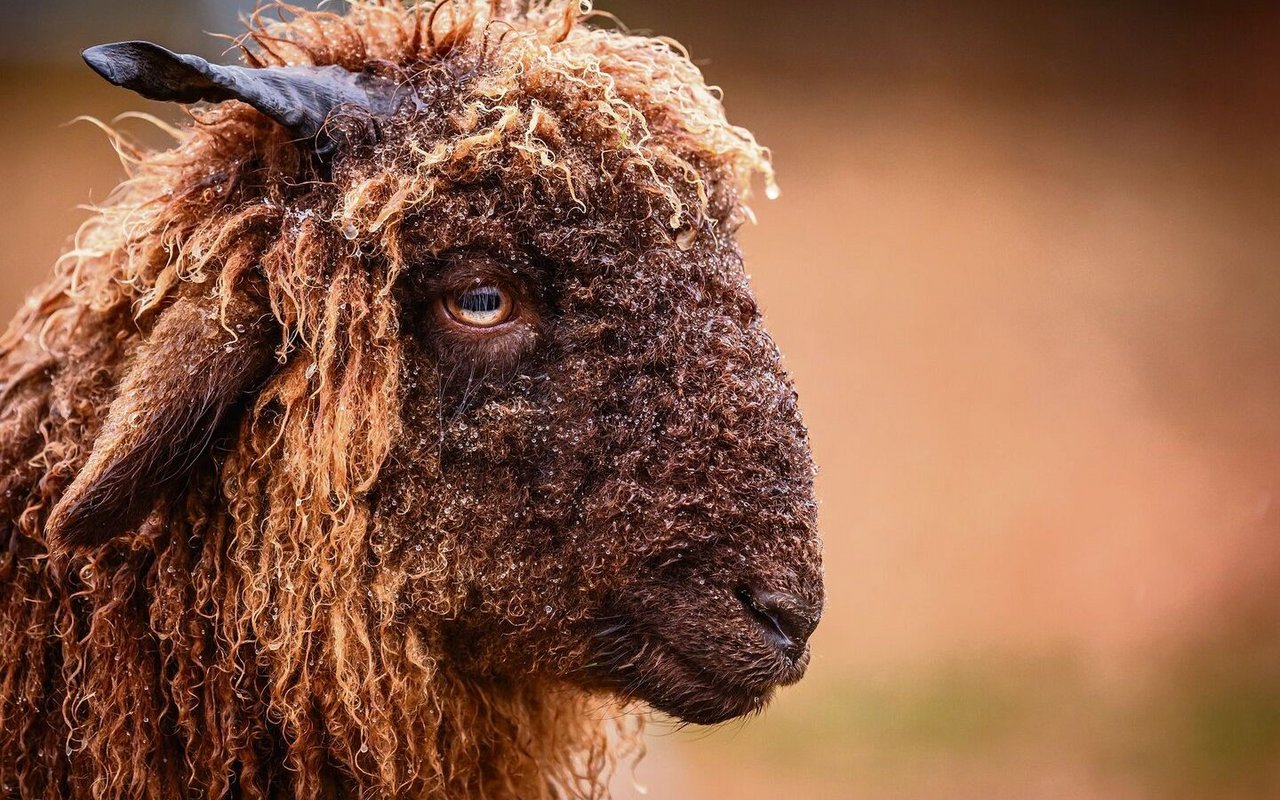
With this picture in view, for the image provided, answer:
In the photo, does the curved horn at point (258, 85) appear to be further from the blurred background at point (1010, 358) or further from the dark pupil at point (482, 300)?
the blurred background at point (1010, 358)

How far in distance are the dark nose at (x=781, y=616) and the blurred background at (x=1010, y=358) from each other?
13.9 ft

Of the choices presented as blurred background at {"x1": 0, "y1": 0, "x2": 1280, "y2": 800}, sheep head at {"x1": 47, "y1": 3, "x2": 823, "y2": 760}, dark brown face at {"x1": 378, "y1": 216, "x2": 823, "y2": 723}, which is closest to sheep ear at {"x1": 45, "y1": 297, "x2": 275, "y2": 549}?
sheep head at {"x1": 47, "y1": 3, "x2": 823, "y2": 760}

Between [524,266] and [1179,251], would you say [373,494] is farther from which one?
[1179,251]

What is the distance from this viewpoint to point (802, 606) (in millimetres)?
1810

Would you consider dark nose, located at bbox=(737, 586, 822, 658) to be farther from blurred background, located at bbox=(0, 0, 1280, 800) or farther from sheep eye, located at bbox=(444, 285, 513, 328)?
blurred background, located at bbox=(0, 0, 1280, 800)

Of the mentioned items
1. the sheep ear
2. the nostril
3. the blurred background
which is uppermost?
the blurred background

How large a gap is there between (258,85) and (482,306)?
0.54 meters

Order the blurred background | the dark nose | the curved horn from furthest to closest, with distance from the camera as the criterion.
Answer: the blurred background → the dark nose → the curved horn

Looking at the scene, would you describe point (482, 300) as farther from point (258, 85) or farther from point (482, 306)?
point (258, 85)

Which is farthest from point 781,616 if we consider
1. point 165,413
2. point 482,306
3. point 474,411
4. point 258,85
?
point 258,85

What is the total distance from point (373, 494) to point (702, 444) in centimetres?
61

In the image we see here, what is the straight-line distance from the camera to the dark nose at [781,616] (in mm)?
1782

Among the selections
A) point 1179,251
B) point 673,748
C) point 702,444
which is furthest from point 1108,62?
point 702,444

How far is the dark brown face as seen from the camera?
70.2 inches
